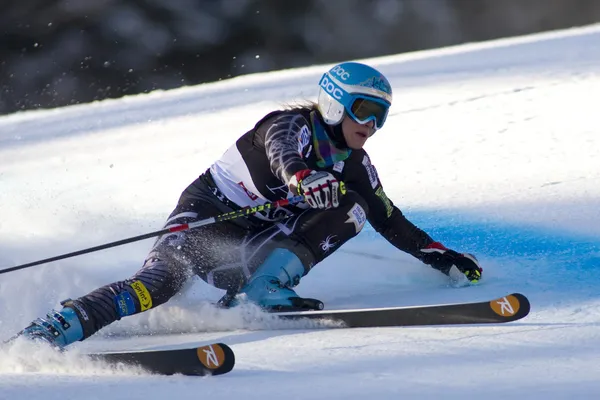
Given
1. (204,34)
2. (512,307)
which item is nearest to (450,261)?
(512,307)

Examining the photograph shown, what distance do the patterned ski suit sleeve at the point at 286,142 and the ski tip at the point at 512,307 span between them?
26.5 inches

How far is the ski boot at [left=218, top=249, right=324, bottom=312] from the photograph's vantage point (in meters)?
2.61

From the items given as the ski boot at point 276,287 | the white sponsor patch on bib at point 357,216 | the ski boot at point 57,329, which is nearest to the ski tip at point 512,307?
the ski boot at point 276,287

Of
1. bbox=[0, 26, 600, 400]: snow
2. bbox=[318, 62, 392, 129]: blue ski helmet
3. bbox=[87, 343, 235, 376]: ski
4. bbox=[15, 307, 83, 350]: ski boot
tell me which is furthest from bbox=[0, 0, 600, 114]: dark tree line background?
bbox=[87, 343, 235, 376]: ski

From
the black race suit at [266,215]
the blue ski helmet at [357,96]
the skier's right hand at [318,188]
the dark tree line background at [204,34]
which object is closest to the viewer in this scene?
the skier's right hand at [318,188]

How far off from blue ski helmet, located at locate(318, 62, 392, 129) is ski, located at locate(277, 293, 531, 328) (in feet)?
2.12

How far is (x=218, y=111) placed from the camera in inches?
242

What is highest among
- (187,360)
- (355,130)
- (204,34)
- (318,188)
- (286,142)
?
(204,34)

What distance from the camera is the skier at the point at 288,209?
2.67 meters

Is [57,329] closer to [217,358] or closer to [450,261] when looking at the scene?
[217,358]

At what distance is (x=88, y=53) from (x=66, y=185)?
578 centimetres

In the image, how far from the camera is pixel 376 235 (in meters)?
3.80

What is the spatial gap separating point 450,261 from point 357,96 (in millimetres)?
559

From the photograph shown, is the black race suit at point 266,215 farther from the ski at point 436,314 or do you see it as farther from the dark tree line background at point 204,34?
the dark tree line background at point 204,34
